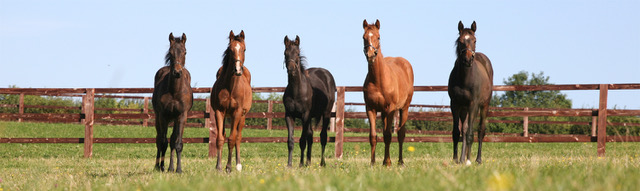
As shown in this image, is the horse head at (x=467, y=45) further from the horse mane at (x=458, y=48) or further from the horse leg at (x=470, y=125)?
the horse leg at (x=470, y=125)

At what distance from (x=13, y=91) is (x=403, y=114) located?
10.3 metres

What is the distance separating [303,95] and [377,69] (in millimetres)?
1303

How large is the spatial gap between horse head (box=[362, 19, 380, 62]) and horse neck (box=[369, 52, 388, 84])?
0.11 m

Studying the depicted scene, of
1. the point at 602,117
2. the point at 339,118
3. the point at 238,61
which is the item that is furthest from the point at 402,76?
the point at 602,117

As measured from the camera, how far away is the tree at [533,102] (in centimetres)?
2388

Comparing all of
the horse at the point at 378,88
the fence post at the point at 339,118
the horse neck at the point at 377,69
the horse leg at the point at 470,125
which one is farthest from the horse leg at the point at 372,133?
the fence post at the point at 339,118

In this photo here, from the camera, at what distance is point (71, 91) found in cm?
1307

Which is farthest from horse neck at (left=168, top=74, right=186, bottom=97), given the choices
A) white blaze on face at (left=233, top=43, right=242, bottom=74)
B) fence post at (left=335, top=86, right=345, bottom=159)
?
fence post at (left=335, top=86, right=345, bottom=159)

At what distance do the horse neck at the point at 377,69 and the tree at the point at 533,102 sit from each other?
1737 centimetres

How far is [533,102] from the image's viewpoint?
113 ft

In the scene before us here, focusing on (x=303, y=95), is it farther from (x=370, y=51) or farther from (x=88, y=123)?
(x=88, y=123)

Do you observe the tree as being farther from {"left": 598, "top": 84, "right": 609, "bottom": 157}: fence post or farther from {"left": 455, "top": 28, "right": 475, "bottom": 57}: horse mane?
{"left": 455, "top": 28, "right": 475, "bottom": 57}: horse mane

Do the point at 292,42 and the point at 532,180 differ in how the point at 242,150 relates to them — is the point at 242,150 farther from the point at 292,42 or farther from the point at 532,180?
the point at 532,180

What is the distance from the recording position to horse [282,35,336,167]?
7.93 metres
